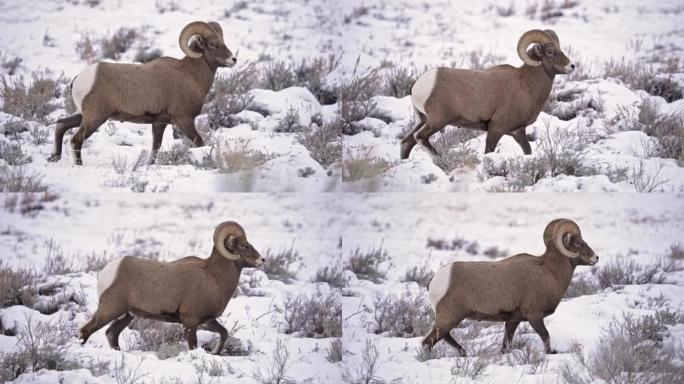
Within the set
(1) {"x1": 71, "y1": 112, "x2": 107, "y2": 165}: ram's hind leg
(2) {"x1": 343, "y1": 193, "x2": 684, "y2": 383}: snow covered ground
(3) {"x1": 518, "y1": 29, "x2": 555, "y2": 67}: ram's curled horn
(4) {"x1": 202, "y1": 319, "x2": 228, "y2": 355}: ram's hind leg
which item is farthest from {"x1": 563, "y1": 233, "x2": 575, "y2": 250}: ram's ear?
(1) {"x1": 71, "y1": 112, "x2": 107, "y2": 165}: ram's hind leg

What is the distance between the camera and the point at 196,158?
219 inches

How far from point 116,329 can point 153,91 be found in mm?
1169

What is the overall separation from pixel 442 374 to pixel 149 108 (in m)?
1.93

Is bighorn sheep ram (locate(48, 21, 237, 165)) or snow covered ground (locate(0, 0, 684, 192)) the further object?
snow covered ground (locate(0, 0, 684, 192))

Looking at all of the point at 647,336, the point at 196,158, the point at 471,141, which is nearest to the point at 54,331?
the point at 196,158

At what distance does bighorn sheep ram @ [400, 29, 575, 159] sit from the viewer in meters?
5.45

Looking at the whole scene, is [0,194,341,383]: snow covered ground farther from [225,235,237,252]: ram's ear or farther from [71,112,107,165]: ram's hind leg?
[71,112,107,165]: ram's hind leg

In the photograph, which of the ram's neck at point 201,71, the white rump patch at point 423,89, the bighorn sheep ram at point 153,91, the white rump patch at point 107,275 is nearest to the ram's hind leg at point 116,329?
the white rump patch at point 107,275

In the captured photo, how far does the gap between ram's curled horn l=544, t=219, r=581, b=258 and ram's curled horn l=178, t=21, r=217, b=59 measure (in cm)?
192

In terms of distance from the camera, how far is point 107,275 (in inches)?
217

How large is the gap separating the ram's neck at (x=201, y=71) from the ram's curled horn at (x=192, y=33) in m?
0.03

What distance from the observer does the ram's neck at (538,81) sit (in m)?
5.49

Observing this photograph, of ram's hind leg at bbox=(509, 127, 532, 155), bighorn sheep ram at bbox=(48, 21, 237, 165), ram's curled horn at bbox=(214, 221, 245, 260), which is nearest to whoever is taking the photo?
bighorn sheep ram at bbox=(48, 21, 237, 165)

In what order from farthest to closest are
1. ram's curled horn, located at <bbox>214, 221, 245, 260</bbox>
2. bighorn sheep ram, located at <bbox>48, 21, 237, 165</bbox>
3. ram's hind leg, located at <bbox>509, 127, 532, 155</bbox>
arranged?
ram's curled horn, located at <bbox>214, 221, 245, 260</bbox> < ram's hind leg, located at <bbox>509, 127, 532, 155</bbox> < bighorn sheep ram, located at <bbox>48, 21, 237, 165</bbox>
